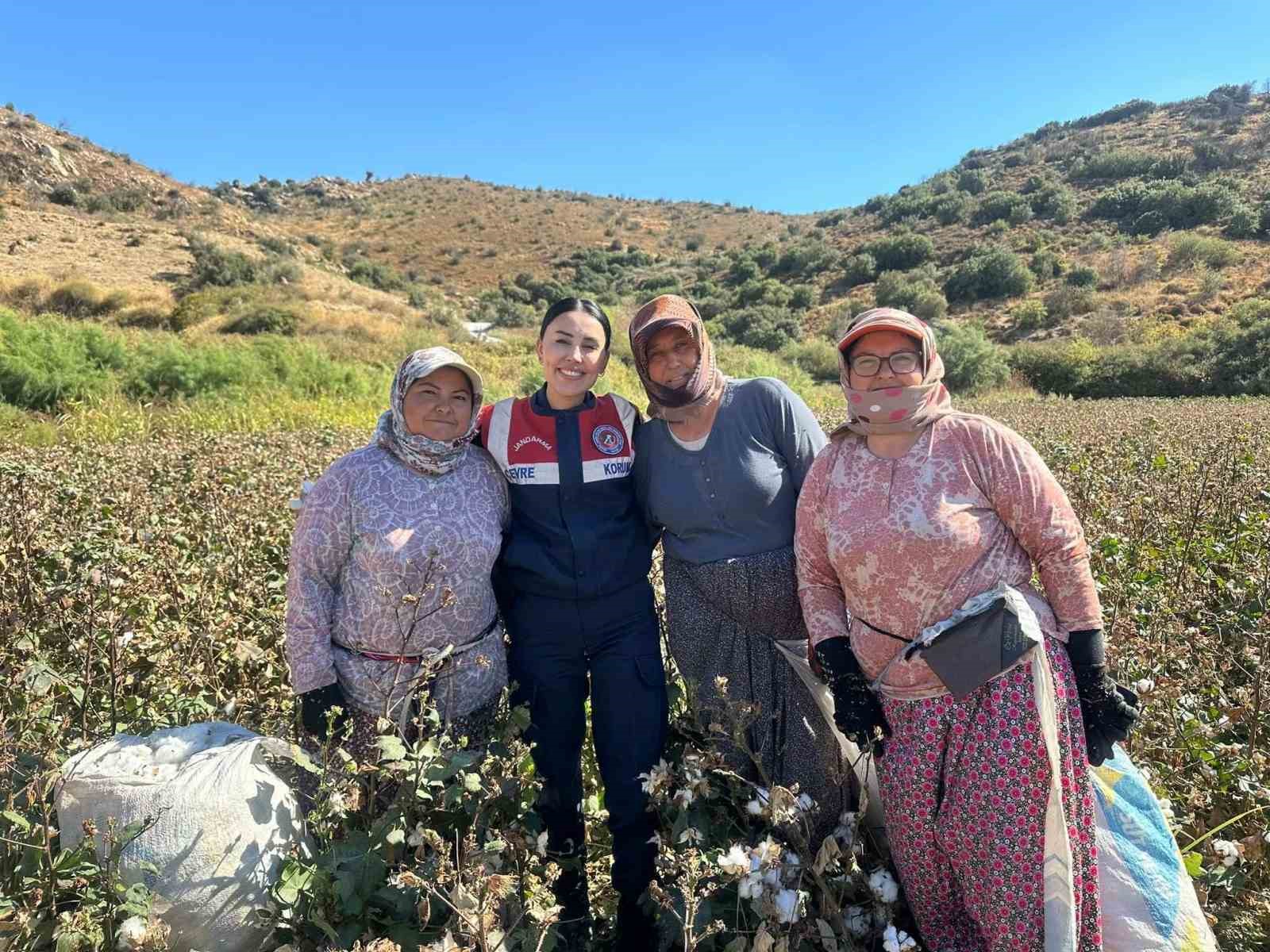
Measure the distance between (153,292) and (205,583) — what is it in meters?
20.2

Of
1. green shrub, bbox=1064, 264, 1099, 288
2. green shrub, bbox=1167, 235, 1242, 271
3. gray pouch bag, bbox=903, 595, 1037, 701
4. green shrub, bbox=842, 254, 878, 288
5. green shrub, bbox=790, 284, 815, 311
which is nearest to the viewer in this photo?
gray pouch bag, bbox=903, 595, 1037, 701

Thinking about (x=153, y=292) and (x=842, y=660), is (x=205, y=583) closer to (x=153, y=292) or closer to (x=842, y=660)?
(x=842, y=660)

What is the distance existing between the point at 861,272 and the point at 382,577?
39.3 meters

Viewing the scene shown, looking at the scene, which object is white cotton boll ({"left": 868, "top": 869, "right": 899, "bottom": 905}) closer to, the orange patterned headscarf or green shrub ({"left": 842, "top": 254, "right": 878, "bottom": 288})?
the orange patterned headscarf

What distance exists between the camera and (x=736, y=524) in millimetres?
2002

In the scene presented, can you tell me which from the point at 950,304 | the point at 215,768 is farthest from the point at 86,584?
the point at 950,304

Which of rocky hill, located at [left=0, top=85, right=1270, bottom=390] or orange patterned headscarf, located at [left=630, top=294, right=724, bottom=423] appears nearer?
orange patterned headscarf, located at [left=630, top=294, right=724, bottom=423]

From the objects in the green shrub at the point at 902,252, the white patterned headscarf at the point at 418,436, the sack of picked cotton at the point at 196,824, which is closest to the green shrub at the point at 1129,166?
the green shrub at the point at 902,252

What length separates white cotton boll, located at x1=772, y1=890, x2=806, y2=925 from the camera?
141 centimetres

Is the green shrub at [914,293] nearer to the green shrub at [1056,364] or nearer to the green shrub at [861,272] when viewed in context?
the green shrub at [861,272]

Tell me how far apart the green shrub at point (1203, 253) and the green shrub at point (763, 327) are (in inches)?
609

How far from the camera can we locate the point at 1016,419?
10.5 metres

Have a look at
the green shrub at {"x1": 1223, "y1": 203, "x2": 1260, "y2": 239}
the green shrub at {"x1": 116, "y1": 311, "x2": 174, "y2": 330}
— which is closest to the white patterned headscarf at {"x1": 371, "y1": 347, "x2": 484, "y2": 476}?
the green shrub at {"x1": 116, "y1": 311, "x2": 174, "y2": 330}

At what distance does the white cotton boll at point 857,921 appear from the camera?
162 cm
